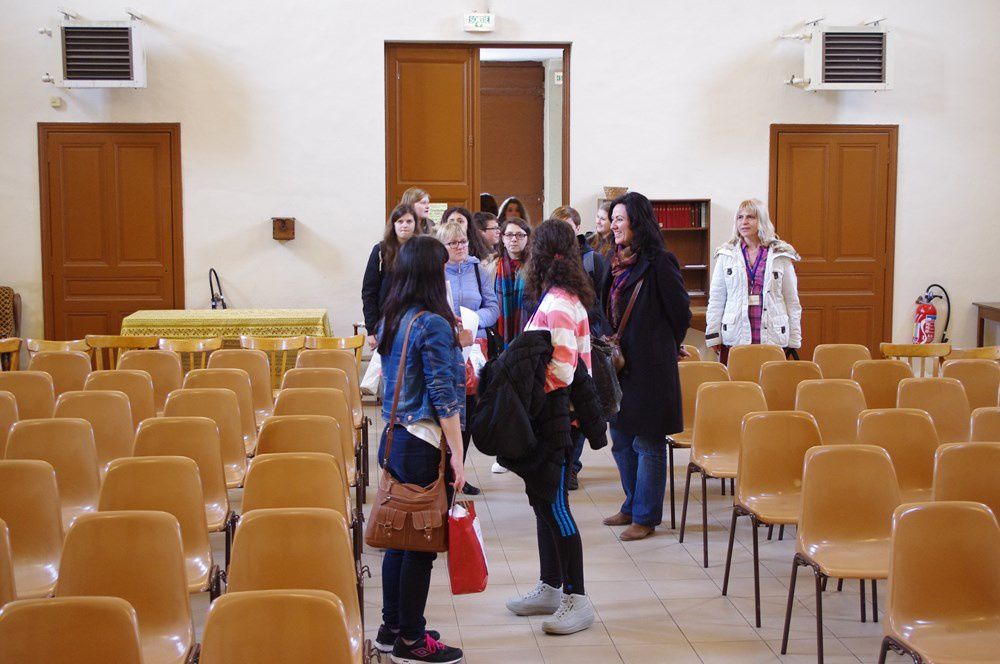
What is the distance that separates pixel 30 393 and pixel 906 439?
4270 millimetres

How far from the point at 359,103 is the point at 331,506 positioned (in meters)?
6.30

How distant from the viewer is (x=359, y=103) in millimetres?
9500

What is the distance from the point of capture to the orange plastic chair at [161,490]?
3.70 meters

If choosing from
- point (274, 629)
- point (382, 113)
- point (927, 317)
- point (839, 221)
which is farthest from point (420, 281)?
point (927, 317)

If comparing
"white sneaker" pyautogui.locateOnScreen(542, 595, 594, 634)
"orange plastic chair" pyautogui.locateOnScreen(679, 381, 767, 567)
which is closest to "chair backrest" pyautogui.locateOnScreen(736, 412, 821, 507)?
"orange plastic chair" pyautogui.locateOnScreen(679, 381, 767, 567)

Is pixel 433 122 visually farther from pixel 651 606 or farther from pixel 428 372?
pixel 428 372

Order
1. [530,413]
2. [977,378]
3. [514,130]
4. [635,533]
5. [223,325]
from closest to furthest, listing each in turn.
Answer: [530,413] < [635,533] < [977,378] < [223,325] < [514,130]

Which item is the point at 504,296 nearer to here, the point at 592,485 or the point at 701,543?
the point at 592,485

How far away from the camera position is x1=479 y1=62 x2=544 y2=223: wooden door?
12828mm

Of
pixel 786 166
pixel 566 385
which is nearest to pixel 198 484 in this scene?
pixel 566 385

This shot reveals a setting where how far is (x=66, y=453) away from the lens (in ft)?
14.6

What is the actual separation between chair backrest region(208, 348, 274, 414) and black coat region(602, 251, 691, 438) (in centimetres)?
223

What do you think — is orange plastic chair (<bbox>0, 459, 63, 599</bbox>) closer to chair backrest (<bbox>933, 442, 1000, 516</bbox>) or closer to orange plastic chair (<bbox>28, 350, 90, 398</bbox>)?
orange plastic chair (<bbox>28, 350, 90, 398</bbox>)

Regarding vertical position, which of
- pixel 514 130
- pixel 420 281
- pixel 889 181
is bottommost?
pixel 420 281
